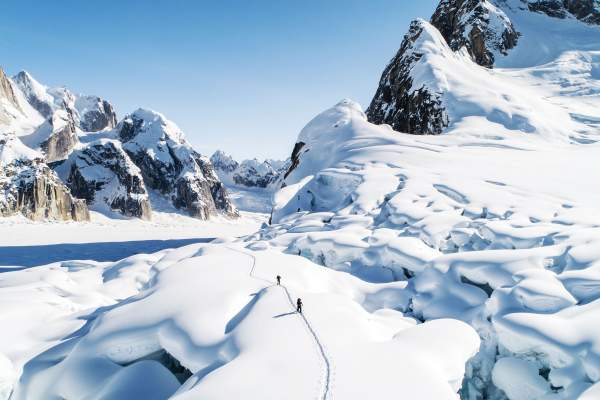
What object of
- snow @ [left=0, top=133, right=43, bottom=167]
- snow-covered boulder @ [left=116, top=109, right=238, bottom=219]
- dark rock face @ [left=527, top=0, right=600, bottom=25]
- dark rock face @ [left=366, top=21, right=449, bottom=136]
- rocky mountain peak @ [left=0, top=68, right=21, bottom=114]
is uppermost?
dark rock face @ [left=527, top=0, right=600, bottom=25]

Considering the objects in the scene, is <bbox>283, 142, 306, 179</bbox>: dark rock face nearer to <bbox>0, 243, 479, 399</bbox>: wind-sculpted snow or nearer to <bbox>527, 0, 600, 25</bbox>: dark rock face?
<bbox>0, 243, 479, 399</bbox>: wind-sculpted snow

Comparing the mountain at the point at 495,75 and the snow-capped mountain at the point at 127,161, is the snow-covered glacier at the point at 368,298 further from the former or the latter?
the snow-capped mountain at the point at 127,161

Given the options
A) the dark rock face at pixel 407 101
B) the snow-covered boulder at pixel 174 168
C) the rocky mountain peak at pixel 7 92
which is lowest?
the snow-covered boulder at pixel 174 168

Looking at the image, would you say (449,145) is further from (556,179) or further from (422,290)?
(422,290)

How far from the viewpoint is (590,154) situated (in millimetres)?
32469

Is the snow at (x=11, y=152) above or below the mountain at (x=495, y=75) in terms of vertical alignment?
below

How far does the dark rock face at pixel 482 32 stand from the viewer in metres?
71.2

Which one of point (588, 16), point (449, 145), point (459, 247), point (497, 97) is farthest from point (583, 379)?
point (588, 16)

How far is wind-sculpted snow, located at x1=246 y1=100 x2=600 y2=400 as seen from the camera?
9803mm

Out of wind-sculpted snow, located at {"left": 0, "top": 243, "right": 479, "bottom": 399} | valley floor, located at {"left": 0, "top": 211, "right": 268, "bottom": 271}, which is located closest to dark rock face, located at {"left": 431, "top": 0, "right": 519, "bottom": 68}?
valley floor, located at {"left": 0, "top": 211, "right": 268, "bottom": 271}

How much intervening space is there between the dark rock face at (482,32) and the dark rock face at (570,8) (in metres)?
15.6

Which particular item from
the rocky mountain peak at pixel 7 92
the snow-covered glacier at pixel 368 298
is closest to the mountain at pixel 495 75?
the snow-covered glacier at pixel 368 298

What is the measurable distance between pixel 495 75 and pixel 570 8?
3944cm

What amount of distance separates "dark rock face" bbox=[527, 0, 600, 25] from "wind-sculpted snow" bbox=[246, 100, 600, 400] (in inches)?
2483
